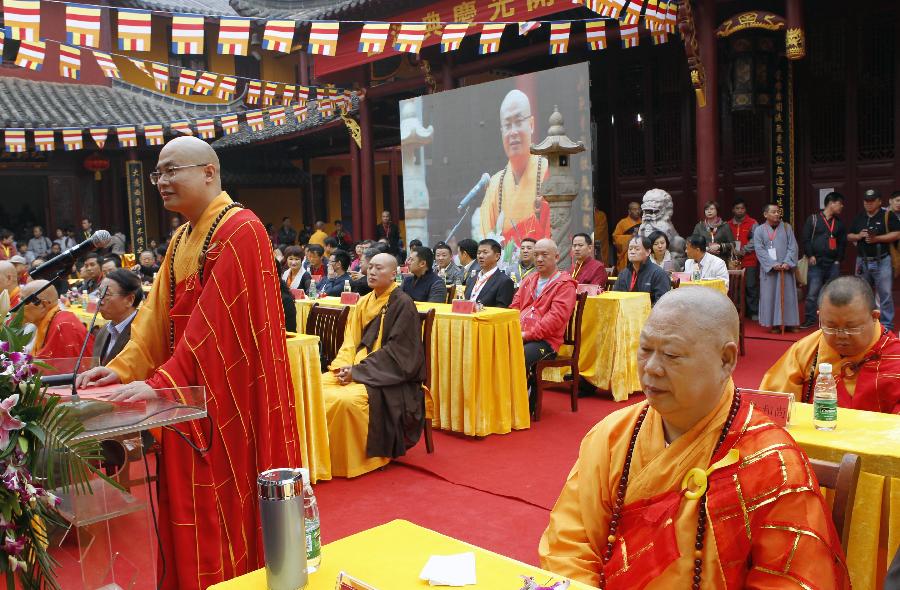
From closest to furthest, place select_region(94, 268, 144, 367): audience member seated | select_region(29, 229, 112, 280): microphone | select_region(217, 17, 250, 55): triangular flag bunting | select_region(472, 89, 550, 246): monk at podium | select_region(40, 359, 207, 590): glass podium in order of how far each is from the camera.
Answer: select_region(40, 359, 207, 590): glass podium, select_region(29, 229, 112, 280): microphone, select_region(94, 268, 144, 367): audience member seated, select_region(217, 17, 250, 55): triangular flag bunting, select_region(472, 89, 550, 246): monk at podium

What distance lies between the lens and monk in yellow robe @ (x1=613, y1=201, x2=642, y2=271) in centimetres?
1037

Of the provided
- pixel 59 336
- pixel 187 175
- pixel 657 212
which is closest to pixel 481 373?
pixel 59 336

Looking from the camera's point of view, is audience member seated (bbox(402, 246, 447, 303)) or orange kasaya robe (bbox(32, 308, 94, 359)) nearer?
orange kasaya robe (bbox(32, 308, 94, 359))

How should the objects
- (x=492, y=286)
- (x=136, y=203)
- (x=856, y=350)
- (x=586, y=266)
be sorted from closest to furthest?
(x=856, y=350)
(x=492, y=286)
(x=586, y=266)
(x=136, y=203)

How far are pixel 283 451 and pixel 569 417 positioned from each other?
330cm

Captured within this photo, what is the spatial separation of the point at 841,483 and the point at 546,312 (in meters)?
3.93

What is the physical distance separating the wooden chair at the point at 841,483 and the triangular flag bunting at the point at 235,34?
697cm

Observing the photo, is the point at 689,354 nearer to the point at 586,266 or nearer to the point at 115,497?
the point at 115,497

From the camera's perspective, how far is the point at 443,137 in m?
11.2

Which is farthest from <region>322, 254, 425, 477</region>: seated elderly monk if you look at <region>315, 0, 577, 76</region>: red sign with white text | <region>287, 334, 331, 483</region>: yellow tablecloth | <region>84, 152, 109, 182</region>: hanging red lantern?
<region>84, 152, 109, 182</region>: hanging red lantern

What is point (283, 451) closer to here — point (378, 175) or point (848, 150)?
point (848, 150)

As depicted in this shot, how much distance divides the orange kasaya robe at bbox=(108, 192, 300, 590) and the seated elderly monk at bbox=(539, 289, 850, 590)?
1109 millimetres

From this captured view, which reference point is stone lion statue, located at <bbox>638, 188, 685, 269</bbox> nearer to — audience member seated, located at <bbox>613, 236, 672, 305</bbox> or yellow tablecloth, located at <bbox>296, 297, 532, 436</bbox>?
audience member seated, located at <bbox>613, 236, 672, 305</bbox>

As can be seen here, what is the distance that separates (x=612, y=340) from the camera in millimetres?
5973
